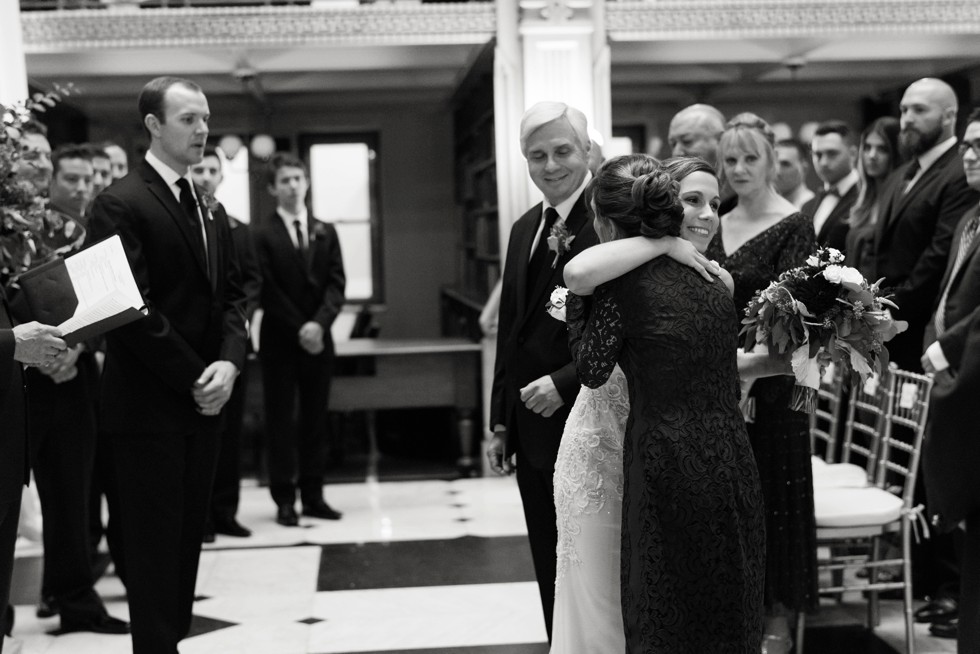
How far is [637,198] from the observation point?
2.60m

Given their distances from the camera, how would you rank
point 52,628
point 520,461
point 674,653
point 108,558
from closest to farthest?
point 674,653 < point 520,461 < point 52,628 < point 108,558

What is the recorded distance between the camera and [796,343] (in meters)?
3.02

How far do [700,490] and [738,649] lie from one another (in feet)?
1.28

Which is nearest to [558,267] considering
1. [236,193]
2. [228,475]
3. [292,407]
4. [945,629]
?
[945,629]

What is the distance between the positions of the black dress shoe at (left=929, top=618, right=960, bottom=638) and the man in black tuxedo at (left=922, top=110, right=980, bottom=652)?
0.61 meters

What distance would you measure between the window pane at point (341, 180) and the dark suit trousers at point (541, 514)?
32.1 ft

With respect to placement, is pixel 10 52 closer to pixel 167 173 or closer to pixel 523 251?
pixel 167 173

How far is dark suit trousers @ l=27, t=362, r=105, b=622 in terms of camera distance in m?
4.39

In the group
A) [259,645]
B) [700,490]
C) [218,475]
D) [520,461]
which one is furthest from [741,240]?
[218,475]

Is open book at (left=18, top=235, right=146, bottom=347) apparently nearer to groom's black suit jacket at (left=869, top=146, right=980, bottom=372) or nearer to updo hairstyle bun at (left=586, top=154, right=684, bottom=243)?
updo hairstyle bun at (left=586, top=154, right=684, bottom=243)

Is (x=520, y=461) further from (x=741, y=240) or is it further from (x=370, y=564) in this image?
A: (x=370, y=564)

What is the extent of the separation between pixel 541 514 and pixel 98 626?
2.08m

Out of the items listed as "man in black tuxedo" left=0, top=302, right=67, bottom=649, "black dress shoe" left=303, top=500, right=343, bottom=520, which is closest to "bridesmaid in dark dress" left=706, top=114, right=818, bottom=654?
"man in black tuxedo" left=0, top=302, right=67, bottom=649

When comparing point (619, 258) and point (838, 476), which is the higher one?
point (619, 258)
